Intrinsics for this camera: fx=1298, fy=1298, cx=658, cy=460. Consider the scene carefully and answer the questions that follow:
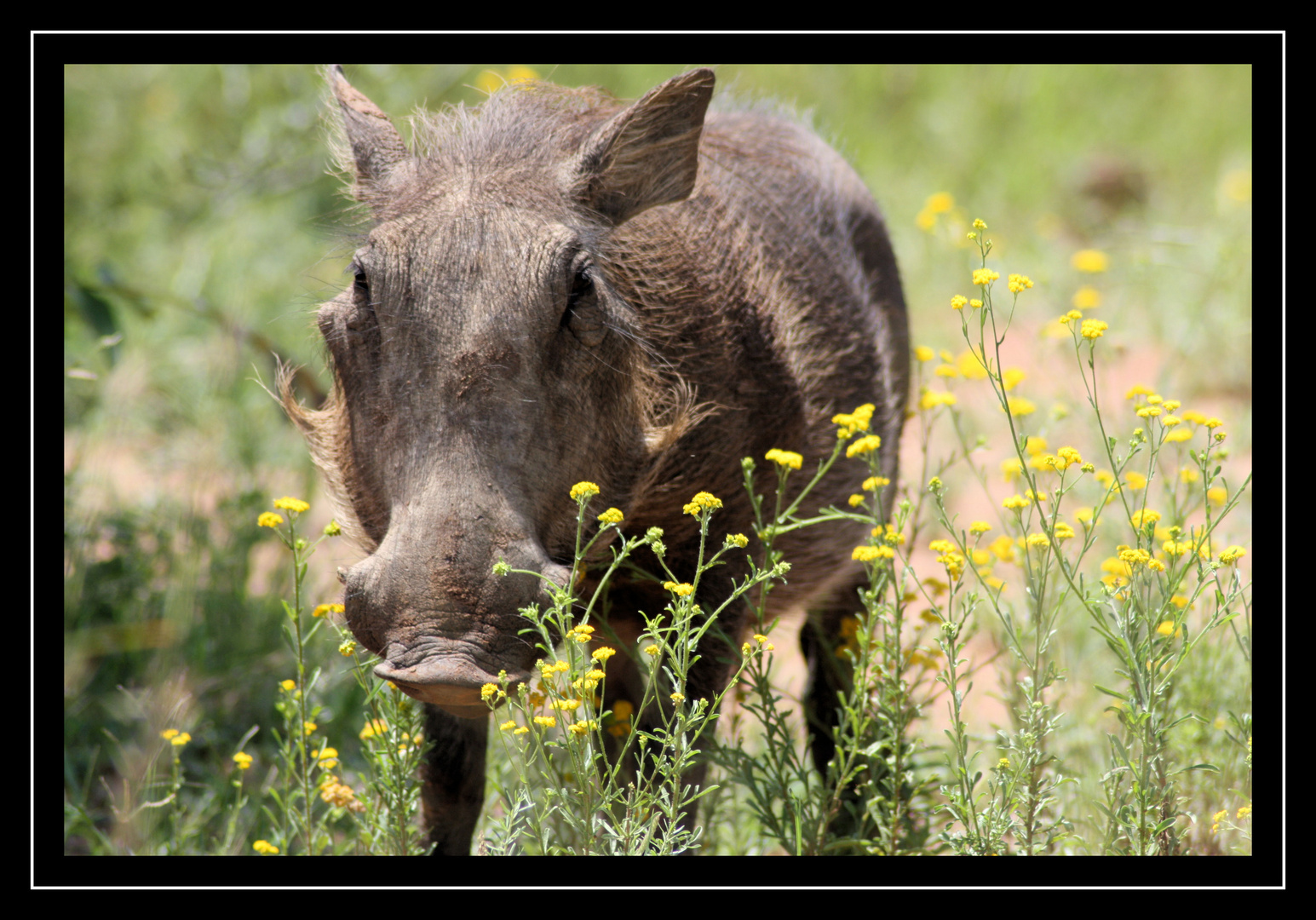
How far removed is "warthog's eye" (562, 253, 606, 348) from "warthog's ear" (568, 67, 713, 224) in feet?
0.75

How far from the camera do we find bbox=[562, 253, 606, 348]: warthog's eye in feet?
8.23

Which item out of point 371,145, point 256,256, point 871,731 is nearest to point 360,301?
point 371,145

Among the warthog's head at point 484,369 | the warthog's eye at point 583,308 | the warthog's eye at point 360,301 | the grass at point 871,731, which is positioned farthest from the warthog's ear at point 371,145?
the grass at point 871,731

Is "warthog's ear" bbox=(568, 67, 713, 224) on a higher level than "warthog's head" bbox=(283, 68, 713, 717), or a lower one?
higher

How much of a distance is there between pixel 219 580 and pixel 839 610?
6.69 ft

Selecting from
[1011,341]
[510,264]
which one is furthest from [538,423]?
[1011,341]

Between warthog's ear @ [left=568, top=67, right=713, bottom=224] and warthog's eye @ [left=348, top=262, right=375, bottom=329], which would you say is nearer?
warthog's eye @ [left=348, top=262, right=375, bottom=329]

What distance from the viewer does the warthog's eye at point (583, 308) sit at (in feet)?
8.23

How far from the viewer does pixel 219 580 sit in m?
4.31

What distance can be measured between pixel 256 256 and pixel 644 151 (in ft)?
17.0

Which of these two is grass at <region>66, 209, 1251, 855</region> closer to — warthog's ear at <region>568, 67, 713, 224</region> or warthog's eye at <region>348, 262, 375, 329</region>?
warthog's eye at <region>348, 262, 375, 329</region>

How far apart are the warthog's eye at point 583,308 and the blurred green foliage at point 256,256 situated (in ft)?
2.05

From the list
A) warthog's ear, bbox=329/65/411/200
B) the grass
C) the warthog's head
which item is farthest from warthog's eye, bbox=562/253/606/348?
warthog's ear, bbox=329/65/411/200

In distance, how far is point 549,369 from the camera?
96.6 inches
